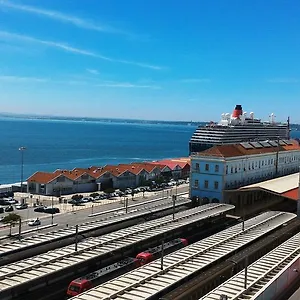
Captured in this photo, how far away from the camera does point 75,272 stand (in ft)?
77.9

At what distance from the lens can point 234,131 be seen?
107 metres

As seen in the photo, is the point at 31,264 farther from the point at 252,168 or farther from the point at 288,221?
A: the point at 252,168

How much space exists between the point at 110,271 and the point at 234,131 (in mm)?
86857

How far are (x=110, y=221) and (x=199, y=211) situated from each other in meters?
8.25

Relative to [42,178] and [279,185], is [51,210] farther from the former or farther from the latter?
[279,185]

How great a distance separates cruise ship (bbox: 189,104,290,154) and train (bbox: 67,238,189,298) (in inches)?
3067

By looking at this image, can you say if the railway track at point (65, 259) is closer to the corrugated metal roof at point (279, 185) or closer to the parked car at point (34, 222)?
the parked car at point (34, 222)

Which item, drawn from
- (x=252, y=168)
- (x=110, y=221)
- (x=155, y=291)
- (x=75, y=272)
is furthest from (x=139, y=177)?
(x=155, y=291)

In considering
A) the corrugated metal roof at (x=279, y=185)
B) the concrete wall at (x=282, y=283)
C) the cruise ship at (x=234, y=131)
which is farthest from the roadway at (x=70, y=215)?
the cruise ship at (x=234, y=131)

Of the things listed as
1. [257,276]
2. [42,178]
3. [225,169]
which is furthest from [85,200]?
[257,276]

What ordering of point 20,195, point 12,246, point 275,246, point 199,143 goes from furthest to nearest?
point 199,143 → point 20,195 → point 275,246 → point 12,246

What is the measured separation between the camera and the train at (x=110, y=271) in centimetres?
Answer: 2048

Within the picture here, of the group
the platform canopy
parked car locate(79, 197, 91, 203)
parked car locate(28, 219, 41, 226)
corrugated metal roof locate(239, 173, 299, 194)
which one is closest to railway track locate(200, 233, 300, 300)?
the platform canopy

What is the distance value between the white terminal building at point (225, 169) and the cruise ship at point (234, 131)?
48391 millimetres
